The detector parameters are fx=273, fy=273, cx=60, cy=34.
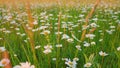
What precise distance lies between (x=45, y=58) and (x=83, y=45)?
0.47m

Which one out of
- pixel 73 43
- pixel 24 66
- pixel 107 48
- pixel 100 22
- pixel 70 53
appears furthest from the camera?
pixel 100 22

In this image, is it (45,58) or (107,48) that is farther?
(107,48)

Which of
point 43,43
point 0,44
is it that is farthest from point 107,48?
point 0,44

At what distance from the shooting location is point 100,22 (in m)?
3.62

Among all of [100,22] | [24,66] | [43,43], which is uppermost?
[24,66]

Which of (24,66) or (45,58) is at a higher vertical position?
(24,66)

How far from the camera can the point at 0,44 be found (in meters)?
2.42

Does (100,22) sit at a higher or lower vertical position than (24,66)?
lower

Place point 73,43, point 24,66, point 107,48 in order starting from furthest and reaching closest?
point 73,43
point 107,48
point 24,66

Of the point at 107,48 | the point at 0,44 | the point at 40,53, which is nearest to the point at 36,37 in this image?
the point at 0,44

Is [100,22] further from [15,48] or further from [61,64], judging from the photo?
[61,64]

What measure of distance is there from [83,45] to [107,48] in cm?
19

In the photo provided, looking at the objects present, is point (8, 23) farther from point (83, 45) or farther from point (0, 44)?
point (83, 45)

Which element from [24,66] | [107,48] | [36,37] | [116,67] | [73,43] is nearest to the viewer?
[24,66]
